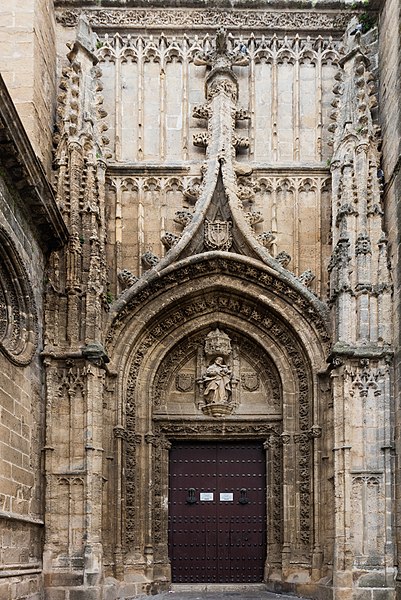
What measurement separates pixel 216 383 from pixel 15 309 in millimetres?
4011

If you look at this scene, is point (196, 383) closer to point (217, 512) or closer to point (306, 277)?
point (217, 512)

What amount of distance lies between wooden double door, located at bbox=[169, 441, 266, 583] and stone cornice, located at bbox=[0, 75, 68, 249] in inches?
173

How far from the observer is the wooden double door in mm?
16078

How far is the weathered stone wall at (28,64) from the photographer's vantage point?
1467 cm

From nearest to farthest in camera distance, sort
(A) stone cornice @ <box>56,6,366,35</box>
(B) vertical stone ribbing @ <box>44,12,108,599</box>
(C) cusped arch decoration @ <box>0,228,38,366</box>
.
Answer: (C) cusped arch decoration @ <box>0,228,38,366</box>, (B) vertical stone ribbing @ <box>44,12,108,599</box>, (A) stone cornice @ <box>56,6,366,35</box>

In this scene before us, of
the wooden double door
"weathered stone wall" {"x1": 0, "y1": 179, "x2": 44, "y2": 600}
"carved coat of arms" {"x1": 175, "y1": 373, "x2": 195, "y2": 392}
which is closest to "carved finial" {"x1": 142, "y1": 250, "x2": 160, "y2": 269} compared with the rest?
"weathered stone wall" {"x1": 0, "y1": 179, "x2": 44, "y2": 600}

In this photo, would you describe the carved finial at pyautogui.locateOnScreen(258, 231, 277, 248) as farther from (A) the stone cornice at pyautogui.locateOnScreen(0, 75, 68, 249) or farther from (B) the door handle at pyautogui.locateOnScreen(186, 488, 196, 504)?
(B) the door handle at pyautogui.locateOnScreen(186, 488, 196, 504)

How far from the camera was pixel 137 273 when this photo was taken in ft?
52.6

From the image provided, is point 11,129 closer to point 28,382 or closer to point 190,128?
point 28,382

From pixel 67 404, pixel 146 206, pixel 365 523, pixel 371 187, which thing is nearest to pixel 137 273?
pixel 146 206

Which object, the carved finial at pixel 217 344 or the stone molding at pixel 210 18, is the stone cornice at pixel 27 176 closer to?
the carved finial at pixel 217 344

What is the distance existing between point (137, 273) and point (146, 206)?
118 centimetres

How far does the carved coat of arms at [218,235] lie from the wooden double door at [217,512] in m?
3.34

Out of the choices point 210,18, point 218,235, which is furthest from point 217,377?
point 210,18
